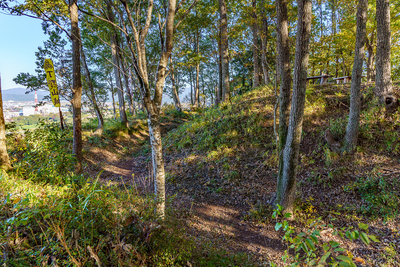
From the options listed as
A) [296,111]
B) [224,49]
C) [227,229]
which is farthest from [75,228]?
[224,49]

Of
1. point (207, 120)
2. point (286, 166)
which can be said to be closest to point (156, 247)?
point (286, 166)

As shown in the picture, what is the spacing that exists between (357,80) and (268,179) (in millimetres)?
3904

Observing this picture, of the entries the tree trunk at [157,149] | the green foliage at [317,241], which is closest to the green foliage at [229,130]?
the tree trunk at [157,149]

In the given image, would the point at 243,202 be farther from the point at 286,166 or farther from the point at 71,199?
the point at 71,199

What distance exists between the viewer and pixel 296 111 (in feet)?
13.3

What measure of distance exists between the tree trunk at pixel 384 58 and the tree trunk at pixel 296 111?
4.03m

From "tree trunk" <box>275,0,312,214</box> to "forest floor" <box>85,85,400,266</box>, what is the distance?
69cm

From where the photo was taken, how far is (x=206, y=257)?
9.32ft

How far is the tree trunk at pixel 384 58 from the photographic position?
5602 mm

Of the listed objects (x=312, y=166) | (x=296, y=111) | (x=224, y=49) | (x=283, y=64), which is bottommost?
(x=312, y=166)

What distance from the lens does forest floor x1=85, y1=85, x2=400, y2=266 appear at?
13.1ft

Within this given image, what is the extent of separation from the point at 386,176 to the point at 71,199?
6947mm

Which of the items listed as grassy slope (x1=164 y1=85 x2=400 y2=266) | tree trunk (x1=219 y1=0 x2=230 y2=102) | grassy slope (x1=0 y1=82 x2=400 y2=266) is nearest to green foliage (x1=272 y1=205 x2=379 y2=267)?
grassy slope (x1=0 y1=82 x2=400 y2=266)

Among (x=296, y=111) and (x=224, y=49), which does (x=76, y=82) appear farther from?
(x=224, y=49)
